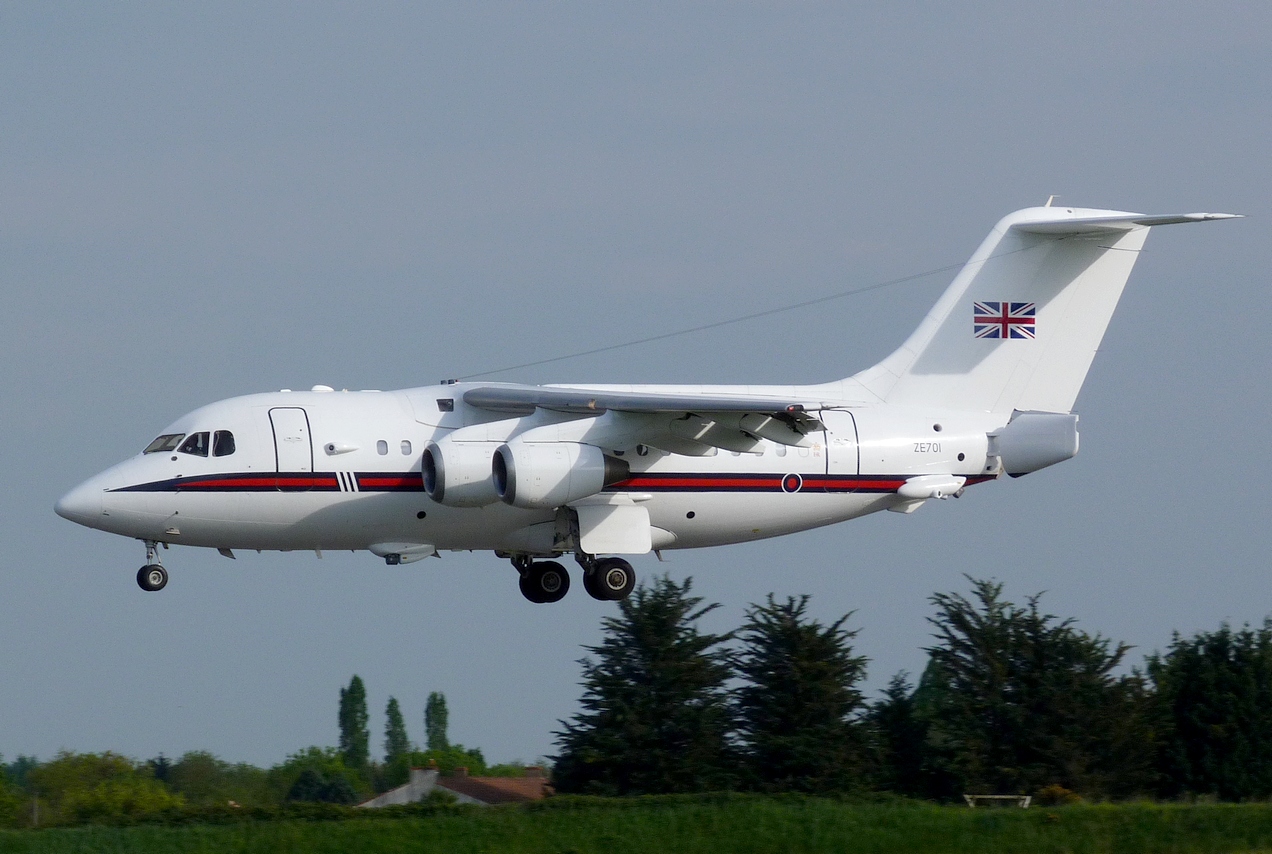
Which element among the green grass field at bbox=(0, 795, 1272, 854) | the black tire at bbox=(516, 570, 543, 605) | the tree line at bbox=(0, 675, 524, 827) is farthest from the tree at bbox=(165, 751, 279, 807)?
the green grass field at bbox=(0, 795, 1272, 854)

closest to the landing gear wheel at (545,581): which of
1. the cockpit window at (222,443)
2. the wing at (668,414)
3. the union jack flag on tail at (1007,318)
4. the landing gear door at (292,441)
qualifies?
the wing at (668,414)

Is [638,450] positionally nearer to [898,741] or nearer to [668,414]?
[668,414]

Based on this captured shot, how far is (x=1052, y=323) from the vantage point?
66.6ft

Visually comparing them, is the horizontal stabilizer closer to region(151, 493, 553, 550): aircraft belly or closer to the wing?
the wing

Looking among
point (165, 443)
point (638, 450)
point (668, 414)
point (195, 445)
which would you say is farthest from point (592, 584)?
point (165, 443)

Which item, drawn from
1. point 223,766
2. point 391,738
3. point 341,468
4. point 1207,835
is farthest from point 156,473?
point 391,738

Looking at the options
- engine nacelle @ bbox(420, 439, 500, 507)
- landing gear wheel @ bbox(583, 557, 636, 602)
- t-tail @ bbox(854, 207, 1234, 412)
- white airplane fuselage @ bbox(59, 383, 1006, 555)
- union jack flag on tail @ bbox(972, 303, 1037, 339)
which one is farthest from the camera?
union jack flag on tail @ bbox(972, 303, 1037, 339)

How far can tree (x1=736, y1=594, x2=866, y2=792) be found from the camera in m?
24.1

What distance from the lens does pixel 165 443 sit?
17.4 metres

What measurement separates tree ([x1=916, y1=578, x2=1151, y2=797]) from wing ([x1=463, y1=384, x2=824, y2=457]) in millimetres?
8780

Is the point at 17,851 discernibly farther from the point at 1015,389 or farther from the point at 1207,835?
the point at 1015,389

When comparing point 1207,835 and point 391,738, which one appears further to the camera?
point 391,738

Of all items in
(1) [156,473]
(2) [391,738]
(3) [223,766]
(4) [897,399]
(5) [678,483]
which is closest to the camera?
(1) [156,473]

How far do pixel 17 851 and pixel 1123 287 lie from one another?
13.2 meters
